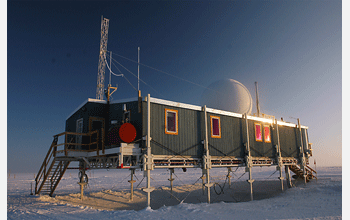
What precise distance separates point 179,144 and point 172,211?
5.37 metres

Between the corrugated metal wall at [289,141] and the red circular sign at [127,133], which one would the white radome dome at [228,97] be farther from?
the red circular sign at [127,133]

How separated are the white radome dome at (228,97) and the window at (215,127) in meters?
7.48

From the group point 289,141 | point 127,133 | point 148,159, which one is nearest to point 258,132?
point 289,141

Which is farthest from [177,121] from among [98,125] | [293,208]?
[293,208]

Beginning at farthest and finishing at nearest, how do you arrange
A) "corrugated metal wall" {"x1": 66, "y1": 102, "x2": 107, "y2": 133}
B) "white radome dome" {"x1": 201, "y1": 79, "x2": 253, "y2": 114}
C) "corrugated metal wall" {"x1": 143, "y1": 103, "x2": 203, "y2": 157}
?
1. "white radome dome" {"x1": 201, "y1": 79, "x2": 253, "y2": 114}
2. "corrugated metal wall" {"x1": 66, "y1": 102, "x2": 107, "y2": 133}
3. "corrugated metal wall" {"x1": 143, "y1": 103, "x2": 203, "y2": 157}

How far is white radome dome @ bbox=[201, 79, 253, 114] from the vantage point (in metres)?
29.4

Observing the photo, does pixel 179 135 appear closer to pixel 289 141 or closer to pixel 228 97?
pixel 228 97

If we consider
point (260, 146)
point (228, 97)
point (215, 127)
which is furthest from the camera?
point (228, 97)

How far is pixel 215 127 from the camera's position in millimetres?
21984

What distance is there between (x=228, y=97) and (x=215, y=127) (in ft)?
29.5

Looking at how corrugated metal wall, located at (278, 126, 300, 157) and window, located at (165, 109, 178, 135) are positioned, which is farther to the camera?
corrugated metal wall, located at (278, 126, 300, 157)

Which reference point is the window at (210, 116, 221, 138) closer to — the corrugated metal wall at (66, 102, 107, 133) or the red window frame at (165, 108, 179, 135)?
the red window frame at (165, 108, 179, 135)

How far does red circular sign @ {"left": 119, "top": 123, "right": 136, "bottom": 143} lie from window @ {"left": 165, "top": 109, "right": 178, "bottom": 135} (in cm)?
289

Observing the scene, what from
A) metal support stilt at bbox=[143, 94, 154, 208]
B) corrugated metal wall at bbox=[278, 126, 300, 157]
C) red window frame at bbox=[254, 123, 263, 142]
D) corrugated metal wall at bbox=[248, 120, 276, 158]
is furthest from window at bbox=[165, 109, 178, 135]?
corrugated metal wall at bbox=[278, 126, 300, 157]
